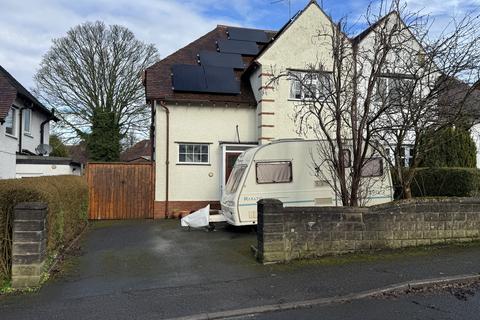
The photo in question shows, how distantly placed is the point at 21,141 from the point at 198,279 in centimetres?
1835

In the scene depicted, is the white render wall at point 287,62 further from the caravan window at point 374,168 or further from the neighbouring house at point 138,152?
the neighbouring house at point 138,152

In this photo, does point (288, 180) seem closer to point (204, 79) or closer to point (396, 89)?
point (396, 89)

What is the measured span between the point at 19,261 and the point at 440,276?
268 inches

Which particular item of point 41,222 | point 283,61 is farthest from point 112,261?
point 283,61

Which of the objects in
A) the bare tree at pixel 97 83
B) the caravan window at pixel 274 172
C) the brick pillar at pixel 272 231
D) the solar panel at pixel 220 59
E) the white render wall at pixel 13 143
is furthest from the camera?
the bare tree at pixel 97 83

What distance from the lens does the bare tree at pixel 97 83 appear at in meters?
34.1

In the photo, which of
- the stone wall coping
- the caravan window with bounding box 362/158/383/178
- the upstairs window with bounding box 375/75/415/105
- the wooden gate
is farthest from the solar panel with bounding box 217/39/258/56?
the stone wall coping

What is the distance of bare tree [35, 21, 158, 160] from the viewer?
34.1 m

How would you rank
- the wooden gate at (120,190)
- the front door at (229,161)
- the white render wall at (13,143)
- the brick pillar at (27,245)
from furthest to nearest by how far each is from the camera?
the white render wall at (13,143) → the front door at (229,161) → the wooden gate at (120,190) → the brick pillar at (27,245)

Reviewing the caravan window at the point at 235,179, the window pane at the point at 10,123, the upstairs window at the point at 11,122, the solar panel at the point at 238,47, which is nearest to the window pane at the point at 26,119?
the upstairs window at the point at 11,122

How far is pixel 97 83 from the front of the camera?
3447cm

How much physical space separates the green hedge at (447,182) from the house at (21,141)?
15.0 meters

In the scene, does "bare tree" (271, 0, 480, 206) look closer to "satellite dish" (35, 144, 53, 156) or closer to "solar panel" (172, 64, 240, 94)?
"solar panel" (172, 64, 240, 94)

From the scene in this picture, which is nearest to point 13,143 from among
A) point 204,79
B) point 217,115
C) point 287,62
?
point 204,79
